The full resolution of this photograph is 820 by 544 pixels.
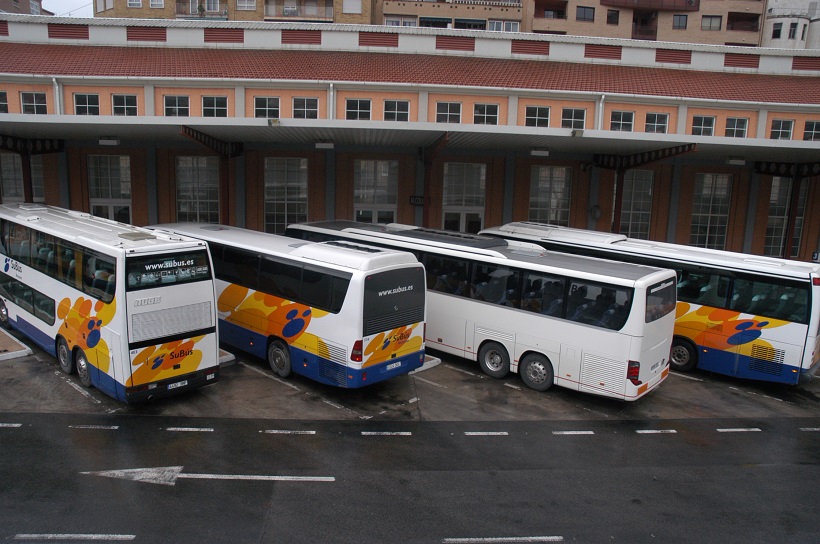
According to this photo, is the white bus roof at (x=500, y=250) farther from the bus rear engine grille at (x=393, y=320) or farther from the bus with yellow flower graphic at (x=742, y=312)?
the bus with yellow flower graphic at (x=742, y=312)

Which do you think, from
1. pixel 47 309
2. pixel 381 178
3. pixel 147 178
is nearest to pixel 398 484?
pixel 47 309

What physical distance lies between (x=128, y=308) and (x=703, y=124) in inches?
968

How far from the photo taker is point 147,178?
874 inches

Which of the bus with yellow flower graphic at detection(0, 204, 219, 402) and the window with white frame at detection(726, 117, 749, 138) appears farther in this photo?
the window with white frame at detection(726, 117, 749, 138)

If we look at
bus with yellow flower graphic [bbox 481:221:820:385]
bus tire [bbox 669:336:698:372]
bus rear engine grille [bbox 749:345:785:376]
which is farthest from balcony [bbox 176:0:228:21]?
bus rear engine grille [bbox 749:345:785:376]

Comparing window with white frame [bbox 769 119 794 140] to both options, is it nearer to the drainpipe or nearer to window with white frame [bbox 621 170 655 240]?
window with white frame [bbox 621 170 655 240]

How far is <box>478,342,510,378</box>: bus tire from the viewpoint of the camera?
12.5 metres

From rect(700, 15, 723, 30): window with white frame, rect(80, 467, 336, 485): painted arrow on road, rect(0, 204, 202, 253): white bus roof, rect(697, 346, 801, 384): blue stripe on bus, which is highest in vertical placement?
rect(700, 15, 723, 30): window with white frame

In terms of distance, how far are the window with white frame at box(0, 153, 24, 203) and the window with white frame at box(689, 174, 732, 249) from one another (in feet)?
83.7

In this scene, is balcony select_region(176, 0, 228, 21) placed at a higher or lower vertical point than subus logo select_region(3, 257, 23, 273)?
higher

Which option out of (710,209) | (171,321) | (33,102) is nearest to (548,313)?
(171,321)

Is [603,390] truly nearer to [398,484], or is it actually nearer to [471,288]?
[471,288]

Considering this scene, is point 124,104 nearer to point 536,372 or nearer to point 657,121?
point 536,372

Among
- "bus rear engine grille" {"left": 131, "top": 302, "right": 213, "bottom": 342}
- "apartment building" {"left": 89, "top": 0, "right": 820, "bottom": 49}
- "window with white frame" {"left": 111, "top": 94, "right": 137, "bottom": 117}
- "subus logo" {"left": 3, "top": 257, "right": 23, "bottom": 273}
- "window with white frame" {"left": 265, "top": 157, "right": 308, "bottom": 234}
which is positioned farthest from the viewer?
"apartment building" {"left": 89, "top": 0, "right": 820, "bottom": 49}
